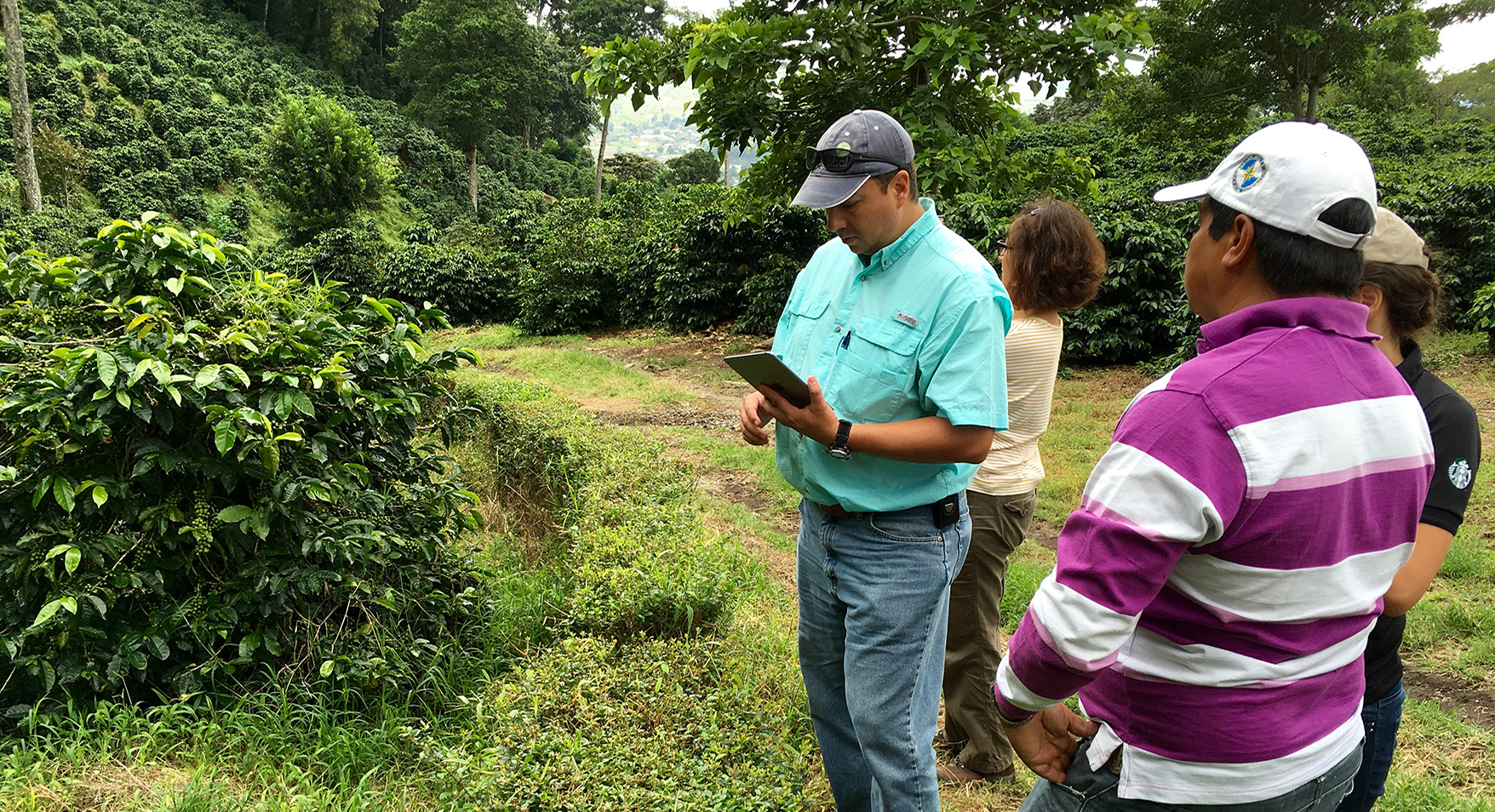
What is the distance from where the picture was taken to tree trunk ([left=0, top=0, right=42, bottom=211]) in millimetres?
20172

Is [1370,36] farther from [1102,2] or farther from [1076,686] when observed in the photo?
[1076,686]

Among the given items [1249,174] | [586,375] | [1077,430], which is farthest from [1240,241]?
[586,375]

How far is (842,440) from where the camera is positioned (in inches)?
76.9

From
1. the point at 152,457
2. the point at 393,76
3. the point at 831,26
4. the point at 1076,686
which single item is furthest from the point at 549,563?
the point at 393,76

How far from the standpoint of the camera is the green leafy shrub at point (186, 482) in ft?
8.75

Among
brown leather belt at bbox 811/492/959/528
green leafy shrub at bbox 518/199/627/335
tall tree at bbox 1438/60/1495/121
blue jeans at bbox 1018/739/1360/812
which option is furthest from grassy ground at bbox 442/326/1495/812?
tall tree at bbox 1438/60/1495/121

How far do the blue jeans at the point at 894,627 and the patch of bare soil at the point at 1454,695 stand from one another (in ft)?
8.27

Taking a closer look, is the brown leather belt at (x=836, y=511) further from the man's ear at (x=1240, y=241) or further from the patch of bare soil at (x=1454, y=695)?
the patch of bare soil at (x=1454, y=695)

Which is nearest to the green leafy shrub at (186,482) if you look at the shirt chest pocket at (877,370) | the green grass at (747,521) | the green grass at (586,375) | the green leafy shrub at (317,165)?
the shirt chest pocket at (877,370)

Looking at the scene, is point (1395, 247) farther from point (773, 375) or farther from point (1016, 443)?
point (773, 375)

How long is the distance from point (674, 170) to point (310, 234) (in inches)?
909

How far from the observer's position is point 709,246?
14.6 metres

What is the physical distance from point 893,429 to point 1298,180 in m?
0.96

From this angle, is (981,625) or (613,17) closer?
(981,625)
